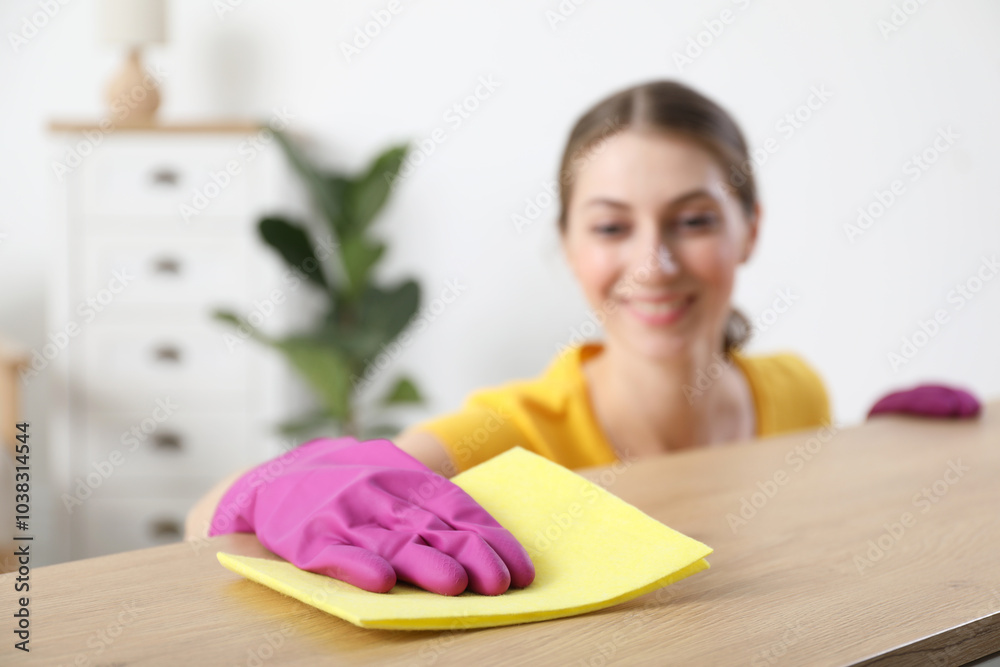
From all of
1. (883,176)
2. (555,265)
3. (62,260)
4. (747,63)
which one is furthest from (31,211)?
(883,176)

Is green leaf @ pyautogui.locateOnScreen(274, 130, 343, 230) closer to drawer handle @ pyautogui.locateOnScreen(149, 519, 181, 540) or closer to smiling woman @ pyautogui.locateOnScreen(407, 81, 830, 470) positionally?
drawer handle @ pyautogui.locateOnScreen(149, 519, 181, 540)

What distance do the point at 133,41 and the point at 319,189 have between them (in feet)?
2.50

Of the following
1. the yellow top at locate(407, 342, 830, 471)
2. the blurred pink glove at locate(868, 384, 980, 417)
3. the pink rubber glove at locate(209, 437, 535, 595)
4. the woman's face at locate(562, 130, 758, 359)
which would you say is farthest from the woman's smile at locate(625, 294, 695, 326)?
the pink rubber glove at locate(209, 437, 535, 595)

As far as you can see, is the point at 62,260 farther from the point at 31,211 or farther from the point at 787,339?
the point at 787,339

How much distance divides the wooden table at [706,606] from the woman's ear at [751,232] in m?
0.69

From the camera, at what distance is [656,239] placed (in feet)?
4.11

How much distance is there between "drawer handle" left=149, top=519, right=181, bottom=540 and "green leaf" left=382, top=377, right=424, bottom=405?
79cm

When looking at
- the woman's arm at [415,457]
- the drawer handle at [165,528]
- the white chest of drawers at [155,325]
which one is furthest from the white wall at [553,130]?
the woman's arm at [415,457]

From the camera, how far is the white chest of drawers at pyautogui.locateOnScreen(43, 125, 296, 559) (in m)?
2.99

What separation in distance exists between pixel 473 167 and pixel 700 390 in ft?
6.96

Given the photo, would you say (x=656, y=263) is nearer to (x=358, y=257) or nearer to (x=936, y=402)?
(x=936, y=402)

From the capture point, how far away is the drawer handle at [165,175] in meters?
3.01

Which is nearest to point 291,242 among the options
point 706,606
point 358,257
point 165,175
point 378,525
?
point 358,257

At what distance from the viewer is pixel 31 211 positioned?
3.54 metres
